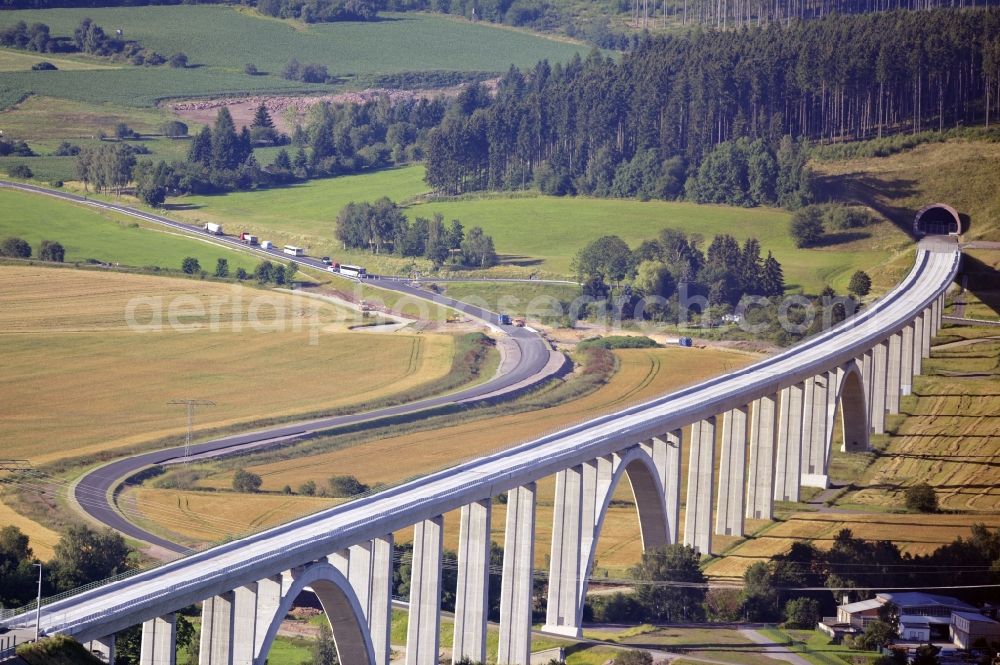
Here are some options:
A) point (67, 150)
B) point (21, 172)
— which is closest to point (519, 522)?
point (21, 172)

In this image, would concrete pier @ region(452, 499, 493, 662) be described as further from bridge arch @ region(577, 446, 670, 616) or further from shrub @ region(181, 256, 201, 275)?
shrub @ region(181, 256, 201, 275)

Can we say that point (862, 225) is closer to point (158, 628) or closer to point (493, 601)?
point (493, 601)

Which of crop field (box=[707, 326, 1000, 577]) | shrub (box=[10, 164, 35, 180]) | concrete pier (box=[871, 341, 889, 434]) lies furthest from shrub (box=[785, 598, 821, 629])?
shrub (box=[10, 164, 35, 180])

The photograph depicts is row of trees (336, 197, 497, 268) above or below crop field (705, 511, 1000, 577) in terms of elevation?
above

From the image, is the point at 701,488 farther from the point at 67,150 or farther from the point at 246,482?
the point at 67,150

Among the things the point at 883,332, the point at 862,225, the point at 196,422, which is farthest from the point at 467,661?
the point at 862,225

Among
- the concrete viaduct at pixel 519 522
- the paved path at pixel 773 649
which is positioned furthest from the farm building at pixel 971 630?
the concrete viaduct at pixel 519 522
